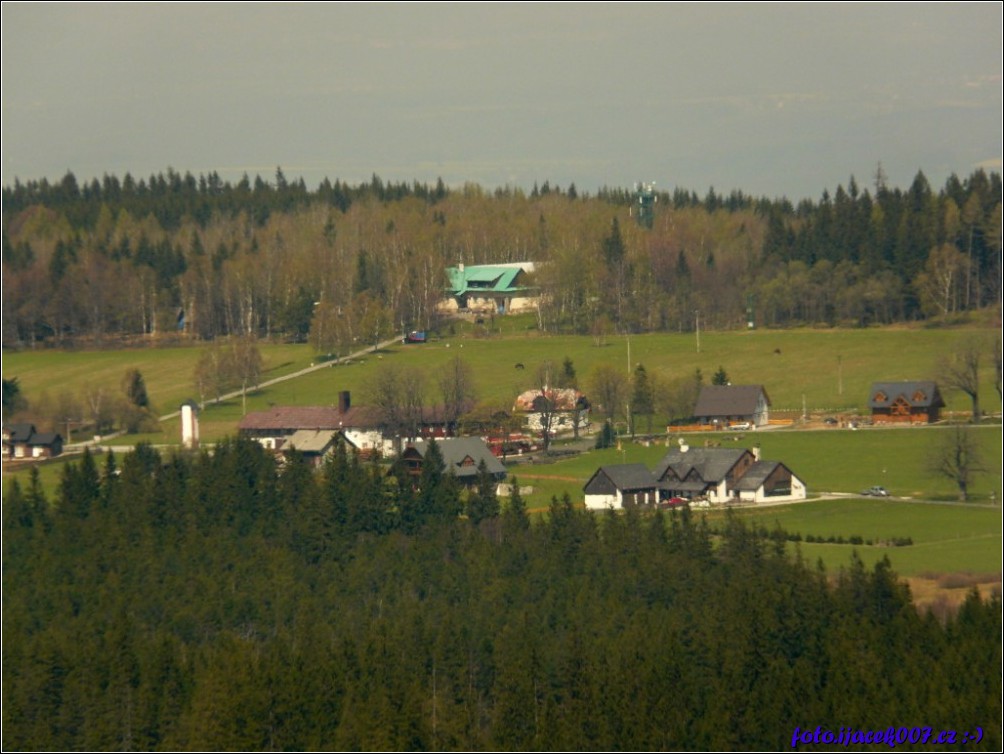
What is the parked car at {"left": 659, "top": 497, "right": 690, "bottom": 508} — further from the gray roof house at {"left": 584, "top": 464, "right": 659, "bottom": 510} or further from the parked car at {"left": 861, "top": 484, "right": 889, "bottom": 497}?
the parked car at {"left": 861, "top": 484, "right": 889, "bottom": 497}

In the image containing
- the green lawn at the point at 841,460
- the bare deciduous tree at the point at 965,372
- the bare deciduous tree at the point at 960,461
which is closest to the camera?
the green lawn at the point at 841,460

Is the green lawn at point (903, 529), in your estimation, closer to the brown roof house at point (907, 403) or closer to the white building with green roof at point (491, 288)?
the brown roof house at point (907, 403)

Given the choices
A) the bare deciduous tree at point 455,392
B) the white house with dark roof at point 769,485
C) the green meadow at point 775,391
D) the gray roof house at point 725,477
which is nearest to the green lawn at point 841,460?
the green meadow at point 775,391

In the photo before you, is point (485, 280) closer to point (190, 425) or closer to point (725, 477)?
point (190, 425)

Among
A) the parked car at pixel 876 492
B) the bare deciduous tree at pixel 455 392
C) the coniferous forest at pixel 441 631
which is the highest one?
the bare deciduous tree at pixel 455 392

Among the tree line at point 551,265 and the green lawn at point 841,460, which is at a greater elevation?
the tree line at point 551,265

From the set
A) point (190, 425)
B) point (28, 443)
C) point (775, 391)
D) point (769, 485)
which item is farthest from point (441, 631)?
point (775, 391)

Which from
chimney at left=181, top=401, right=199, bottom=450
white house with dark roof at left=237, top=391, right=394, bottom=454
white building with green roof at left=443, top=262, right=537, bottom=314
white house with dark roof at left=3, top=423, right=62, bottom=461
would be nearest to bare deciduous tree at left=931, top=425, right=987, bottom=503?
white house with dark roof at left=237, top=391, right=394, bottom=454

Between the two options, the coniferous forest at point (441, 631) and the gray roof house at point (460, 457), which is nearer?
the coniferous forest at point (441, 631)
